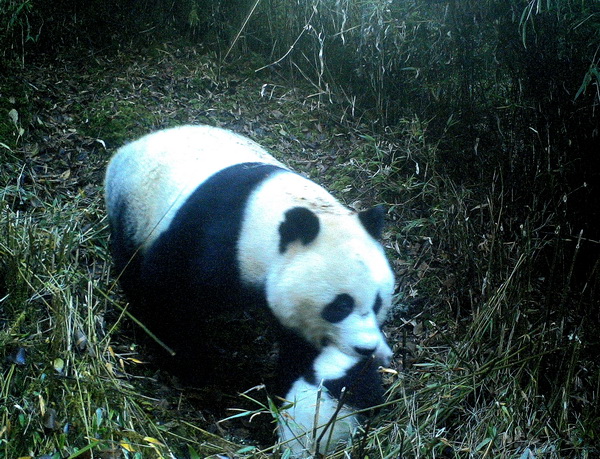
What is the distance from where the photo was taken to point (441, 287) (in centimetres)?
406

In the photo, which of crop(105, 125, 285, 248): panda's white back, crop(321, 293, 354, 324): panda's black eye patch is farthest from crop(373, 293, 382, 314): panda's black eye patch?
crop(105, 125, 285, 248): panda's white back

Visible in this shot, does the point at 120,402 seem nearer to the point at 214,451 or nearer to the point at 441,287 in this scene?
the point at 214,451

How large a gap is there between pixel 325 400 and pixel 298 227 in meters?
0.84

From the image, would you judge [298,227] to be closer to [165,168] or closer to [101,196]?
[165,168]

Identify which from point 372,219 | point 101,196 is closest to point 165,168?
point 101,196

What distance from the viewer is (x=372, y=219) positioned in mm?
3297

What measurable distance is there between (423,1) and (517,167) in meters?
1.98

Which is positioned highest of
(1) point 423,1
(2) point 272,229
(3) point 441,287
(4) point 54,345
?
(1) point 423,1

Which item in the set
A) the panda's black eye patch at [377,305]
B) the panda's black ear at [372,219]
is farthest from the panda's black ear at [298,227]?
the panda's black eye patch at [377,305]

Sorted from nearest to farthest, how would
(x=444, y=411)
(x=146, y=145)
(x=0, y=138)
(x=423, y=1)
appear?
(x=444, y=411), (x=146, y=145), (x=0, y=138), (x=423, y=1)

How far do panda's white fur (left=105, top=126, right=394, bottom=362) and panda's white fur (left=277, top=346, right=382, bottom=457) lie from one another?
0.26 ft

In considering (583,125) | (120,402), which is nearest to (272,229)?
(120,402)

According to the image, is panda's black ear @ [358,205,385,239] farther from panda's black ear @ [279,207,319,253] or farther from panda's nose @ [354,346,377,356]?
panda's nose @ [354,346,377,356]

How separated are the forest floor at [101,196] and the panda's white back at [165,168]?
40 centimetres
